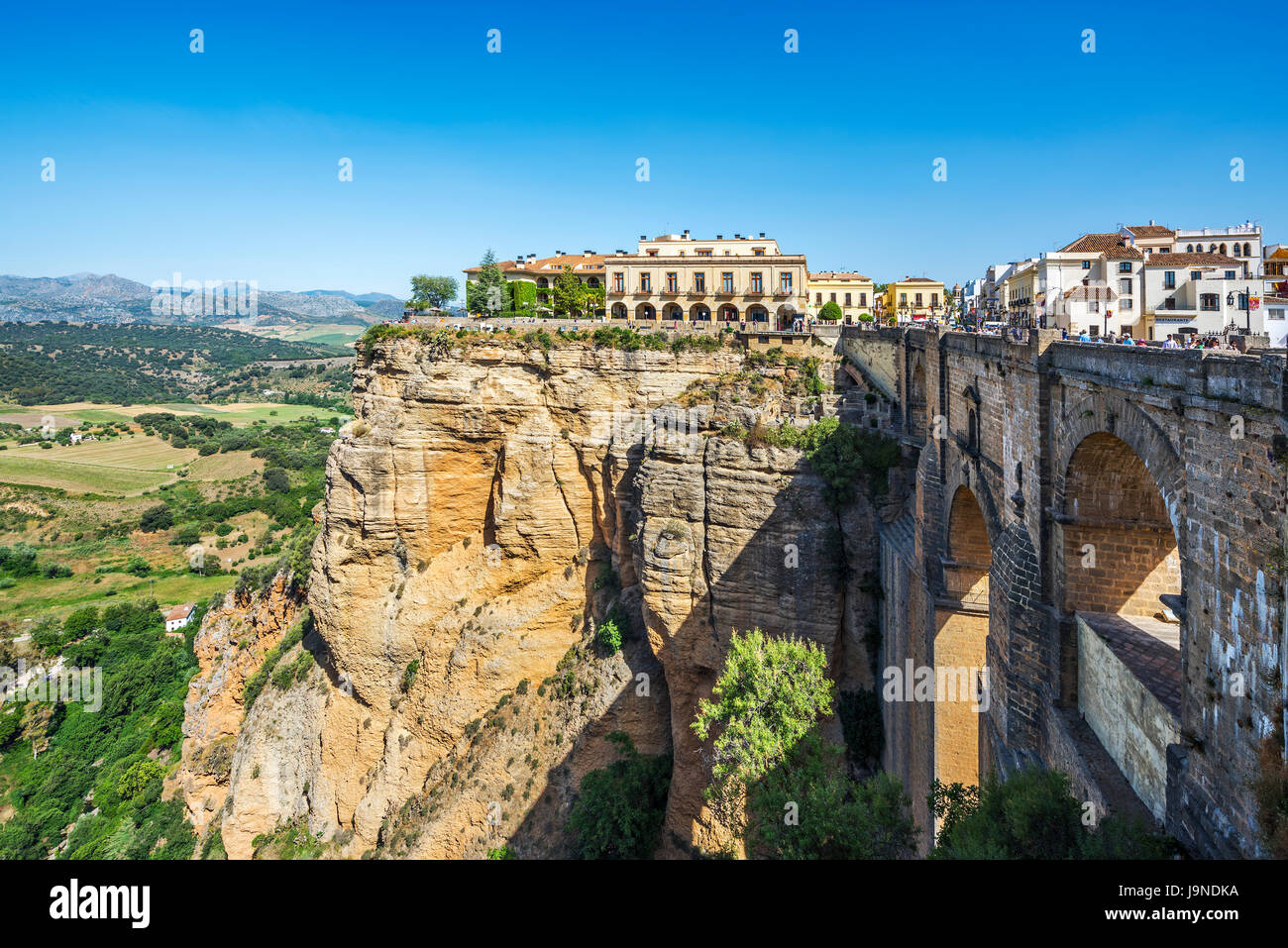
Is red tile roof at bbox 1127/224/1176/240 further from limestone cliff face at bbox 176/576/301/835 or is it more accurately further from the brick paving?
limestone cliff face at bbox 176/576/301/835

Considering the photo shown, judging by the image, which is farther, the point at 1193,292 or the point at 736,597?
the point at 736,597

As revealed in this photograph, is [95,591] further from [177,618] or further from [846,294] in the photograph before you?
[846,294]

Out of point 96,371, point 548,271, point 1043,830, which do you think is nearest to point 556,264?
point 548,271

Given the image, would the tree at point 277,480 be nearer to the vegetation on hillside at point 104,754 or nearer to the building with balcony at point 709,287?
the vegetation on hillside at point 104,754

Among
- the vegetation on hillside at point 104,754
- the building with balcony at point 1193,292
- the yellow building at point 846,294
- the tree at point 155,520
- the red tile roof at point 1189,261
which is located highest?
the yellow building at point 846,294

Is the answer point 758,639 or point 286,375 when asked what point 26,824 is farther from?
point 286,375

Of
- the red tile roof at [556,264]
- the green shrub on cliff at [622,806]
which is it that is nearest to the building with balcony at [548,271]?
the red tile roof at [556,264]

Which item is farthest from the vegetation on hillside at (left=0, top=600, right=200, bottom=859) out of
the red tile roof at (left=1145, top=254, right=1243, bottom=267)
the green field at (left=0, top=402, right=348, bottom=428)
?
the green field at (left=0, top=402, right=348, bottom=428)
